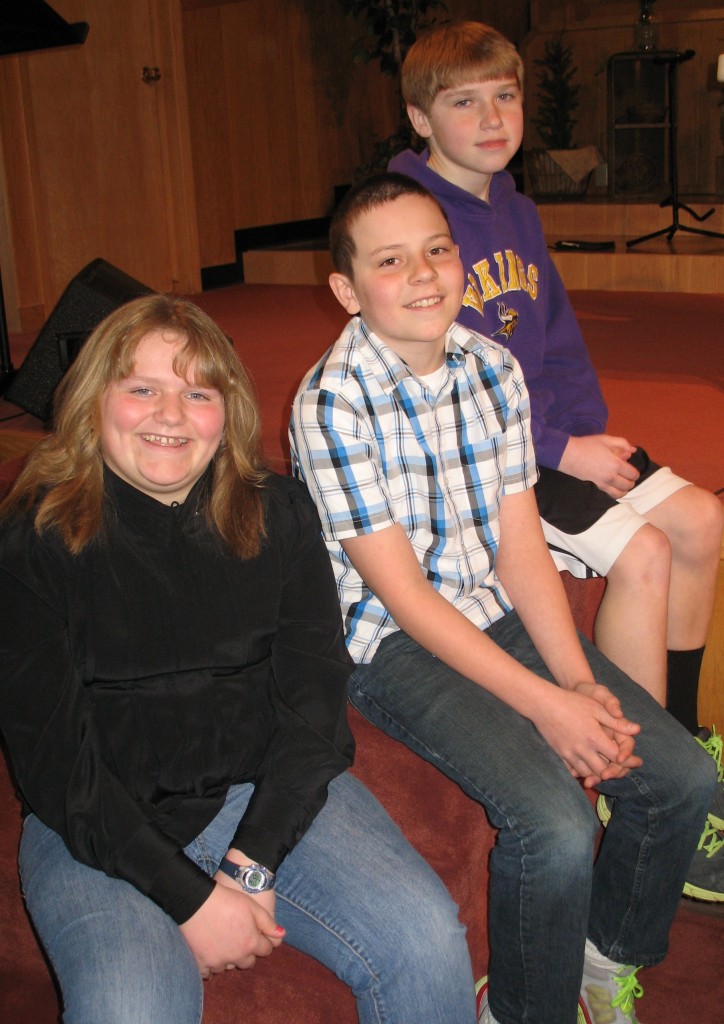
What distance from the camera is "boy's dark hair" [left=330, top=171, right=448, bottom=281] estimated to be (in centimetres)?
152

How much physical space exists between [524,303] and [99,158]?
12.7 feet

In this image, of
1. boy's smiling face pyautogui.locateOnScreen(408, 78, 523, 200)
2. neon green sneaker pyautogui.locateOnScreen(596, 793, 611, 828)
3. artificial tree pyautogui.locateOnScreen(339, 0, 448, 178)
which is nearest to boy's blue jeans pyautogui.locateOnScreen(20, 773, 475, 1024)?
neon green sneaker pyautogui.locateOnScreen(596, 793, 611, 828)

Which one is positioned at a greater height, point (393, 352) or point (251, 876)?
point (393, 352)

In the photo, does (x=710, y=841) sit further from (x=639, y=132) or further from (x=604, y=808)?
(x=639, y=132)

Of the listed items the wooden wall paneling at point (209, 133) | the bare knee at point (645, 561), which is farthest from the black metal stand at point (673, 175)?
the bare knee at point (645, 561)

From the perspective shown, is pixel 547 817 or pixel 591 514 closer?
pixel 547 817

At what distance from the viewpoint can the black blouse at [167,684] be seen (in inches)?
46.4

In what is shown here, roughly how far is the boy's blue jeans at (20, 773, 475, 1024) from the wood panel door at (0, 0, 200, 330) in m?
3.98

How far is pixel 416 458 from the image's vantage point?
1.48 m

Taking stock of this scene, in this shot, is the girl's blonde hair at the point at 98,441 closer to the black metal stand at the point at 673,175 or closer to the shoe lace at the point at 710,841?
the shoe lace at the point at 710,841

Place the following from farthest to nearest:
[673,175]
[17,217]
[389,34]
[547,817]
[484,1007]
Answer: [389,34] → [673,175] → [17,217] → [484,1007] → [547,817]

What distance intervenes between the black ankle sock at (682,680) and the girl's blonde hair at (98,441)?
2.94 ft

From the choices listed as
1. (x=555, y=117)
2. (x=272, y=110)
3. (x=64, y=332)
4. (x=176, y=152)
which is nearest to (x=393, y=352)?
(x=64, y=332)

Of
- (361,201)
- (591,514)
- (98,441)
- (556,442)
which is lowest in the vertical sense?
(591,514)
